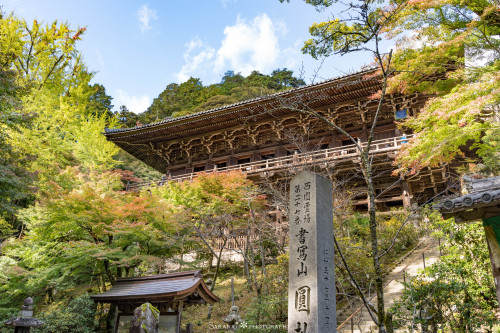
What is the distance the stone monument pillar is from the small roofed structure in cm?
405

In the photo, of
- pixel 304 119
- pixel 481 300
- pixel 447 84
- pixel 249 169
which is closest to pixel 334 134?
pixel 304 119

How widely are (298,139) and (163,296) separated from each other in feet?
32.5

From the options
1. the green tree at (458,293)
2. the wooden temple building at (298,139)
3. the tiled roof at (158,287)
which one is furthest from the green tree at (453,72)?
the tiled roof at (158,287)

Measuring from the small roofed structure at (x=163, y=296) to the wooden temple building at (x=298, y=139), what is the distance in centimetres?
654

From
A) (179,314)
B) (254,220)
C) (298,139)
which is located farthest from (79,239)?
(298,139)

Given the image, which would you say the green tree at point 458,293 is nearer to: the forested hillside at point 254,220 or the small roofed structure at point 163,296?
the forested hillside at point 254,220

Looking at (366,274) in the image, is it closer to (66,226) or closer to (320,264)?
Answer: (320,264)

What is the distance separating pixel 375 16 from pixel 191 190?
10.7 meters

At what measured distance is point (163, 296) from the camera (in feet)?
26.0

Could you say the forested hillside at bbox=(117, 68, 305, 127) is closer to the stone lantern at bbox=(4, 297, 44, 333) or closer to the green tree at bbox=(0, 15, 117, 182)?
the green tree at bbox=(0, 15, 117, 182)

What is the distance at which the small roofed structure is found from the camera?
799cm

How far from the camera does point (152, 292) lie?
26.7 ft

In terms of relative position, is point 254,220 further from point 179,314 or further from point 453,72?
point 453,72

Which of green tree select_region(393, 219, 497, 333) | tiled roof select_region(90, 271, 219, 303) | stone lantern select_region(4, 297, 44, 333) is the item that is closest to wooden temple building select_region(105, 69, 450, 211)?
green tree select_region(393, 219, 497, 333)
